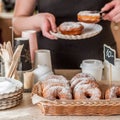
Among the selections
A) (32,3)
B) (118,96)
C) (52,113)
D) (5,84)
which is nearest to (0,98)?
(5,84)

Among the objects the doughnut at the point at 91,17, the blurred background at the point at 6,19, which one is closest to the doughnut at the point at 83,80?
the doughnut at the point at 91,17

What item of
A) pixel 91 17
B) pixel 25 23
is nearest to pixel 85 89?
pixel 91 17

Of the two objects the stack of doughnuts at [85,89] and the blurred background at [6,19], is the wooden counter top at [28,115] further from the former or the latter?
the blurred background at [6,19]

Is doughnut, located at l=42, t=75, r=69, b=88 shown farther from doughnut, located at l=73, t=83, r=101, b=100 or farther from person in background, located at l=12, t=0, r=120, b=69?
person in background, located at l=12, t=0, r=120, b=69

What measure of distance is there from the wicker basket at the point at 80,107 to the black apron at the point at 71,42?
0.73 meters

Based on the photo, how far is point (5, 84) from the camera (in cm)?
126

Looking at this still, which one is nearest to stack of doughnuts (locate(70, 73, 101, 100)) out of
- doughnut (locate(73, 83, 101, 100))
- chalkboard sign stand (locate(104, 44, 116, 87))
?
doughnut (locate(73, 83, 101, 100))

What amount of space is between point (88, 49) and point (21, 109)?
79cm

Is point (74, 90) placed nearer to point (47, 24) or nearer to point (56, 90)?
point (56, 90)

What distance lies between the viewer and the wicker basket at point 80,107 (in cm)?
116

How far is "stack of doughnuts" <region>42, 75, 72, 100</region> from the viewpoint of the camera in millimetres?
1214

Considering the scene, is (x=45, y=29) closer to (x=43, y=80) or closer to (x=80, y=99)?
(x=43, y=80)

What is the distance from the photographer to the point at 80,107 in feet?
3.83

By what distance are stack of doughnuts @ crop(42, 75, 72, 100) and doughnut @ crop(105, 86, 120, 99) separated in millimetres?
126
